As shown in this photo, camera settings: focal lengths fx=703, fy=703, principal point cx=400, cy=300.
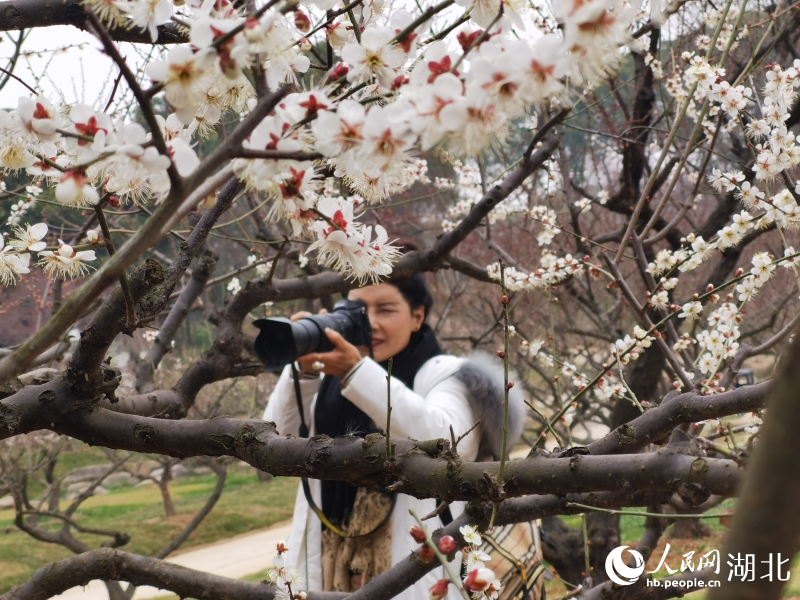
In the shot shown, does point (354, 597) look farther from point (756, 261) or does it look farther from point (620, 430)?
point (756, 261)

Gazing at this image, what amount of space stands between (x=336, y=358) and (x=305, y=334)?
0.21 metres

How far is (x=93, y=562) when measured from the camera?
1763mm

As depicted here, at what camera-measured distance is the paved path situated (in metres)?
6.12

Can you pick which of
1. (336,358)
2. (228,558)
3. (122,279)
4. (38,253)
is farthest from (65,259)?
(228,558)

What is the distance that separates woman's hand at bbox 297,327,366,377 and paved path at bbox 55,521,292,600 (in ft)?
15.2

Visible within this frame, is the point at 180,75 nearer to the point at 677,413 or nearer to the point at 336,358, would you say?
the point at 677,413

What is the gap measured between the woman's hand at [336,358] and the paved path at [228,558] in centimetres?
463

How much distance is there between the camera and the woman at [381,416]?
214 centimetres

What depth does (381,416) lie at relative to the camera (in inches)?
85.9

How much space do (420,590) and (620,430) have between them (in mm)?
1318

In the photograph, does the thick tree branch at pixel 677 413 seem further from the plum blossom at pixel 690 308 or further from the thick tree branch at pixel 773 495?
the plum blossom at pixel 690 308

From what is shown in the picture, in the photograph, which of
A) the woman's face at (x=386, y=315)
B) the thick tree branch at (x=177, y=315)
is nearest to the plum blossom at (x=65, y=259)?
the thick tree branch at (x=177, y=315)

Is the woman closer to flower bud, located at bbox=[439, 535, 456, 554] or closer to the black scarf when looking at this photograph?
the black scarf

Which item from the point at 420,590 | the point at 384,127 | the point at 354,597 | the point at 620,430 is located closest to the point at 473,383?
the point at 420,590
